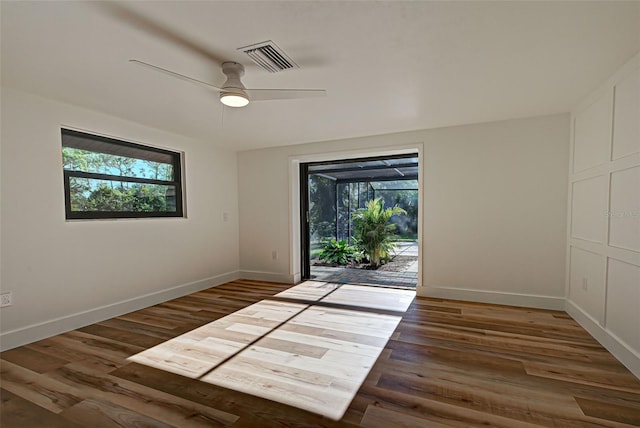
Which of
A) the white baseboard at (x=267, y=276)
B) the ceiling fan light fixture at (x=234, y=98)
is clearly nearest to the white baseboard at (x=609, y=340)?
the ceiling fan light fixture at (x=234, y=98)

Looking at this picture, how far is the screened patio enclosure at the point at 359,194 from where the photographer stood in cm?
612

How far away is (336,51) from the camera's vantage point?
6.38 feet

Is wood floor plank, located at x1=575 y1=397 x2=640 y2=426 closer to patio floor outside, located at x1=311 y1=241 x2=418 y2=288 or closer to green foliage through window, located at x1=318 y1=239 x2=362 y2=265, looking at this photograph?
patio floor outside, located at x1=311 y1=241 x2=418 y2=288

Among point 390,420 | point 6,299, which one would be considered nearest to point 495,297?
point 390,420

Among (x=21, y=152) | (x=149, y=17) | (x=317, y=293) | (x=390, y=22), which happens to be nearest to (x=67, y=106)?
(x=21, y=152)

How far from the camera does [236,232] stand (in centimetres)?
504

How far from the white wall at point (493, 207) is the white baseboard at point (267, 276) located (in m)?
2.08

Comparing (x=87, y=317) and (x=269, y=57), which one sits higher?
(x=269, y=57)

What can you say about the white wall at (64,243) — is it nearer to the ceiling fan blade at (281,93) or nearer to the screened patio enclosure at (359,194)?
the ceiling fan blade at (281,93)

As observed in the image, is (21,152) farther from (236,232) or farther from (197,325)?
(236,232)

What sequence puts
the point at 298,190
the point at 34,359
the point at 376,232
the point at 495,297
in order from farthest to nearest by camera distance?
the point at 376,232 < the point at 298,190 < the point at 495,297 < the point at 34,359

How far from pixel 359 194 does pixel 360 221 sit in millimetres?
1092

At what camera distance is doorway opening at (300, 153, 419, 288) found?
4.95 metres

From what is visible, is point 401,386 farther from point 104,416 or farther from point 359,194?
point 359,194
